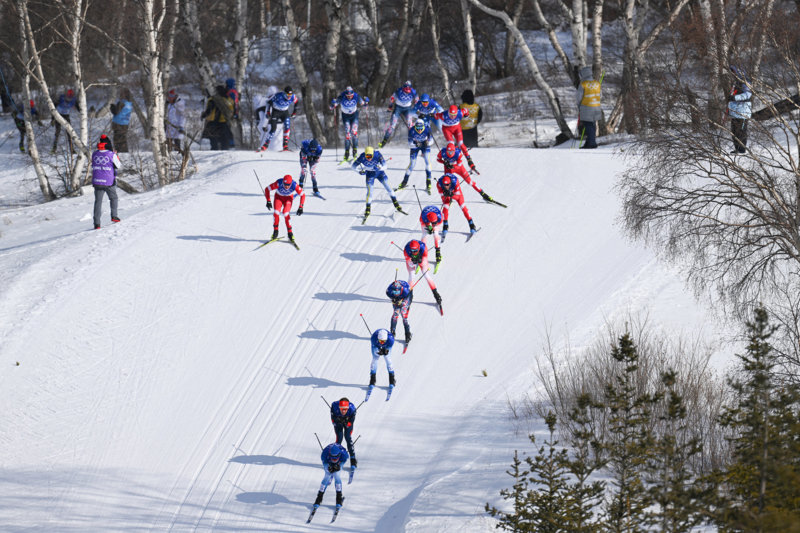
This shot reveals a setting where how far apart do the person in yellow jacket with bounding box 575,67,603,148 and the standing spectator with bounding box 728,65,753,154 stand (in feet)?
19.2

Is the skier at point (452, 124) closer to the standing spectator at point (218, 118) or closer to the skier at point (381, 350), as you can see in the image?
the skier at point (381, 350)

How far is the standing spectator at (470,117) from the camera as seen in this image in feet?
79.1

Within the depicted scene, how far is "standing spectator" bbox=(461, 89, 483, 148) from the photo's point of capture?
24109mm

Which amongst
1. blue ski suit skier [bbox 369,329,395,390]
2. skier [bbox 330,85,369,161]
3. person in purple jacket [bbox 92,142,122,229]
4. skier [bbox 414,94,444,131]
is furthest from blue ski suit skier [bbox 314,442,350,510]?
skier [bbox 330,85,369,161]

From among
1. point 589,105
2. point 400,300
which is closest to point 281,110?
point 589,105

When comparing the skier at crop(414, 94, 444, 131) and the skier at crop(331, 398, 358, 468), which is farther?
the skier at crop(414, 94, 444, 131)

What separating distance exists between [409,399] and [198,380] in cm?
350

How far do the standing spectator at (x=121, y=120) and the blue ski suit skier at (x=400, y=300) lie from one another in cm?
1571

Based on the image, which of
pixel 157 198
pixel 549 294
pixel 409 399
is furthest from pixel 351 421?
pixel 157 198

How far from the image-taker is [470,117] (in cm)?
2430

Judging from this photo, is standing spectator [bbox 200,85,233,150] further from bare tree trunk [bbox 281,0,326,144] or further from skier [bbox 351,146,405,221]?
skier [bbox 351,146,405,221]

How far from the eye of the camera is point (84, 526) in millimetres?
12641

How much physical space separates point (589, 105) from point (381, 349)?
11.8 m

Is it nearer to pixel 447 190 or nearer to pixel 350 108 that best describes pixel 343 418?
pixel 447 190
